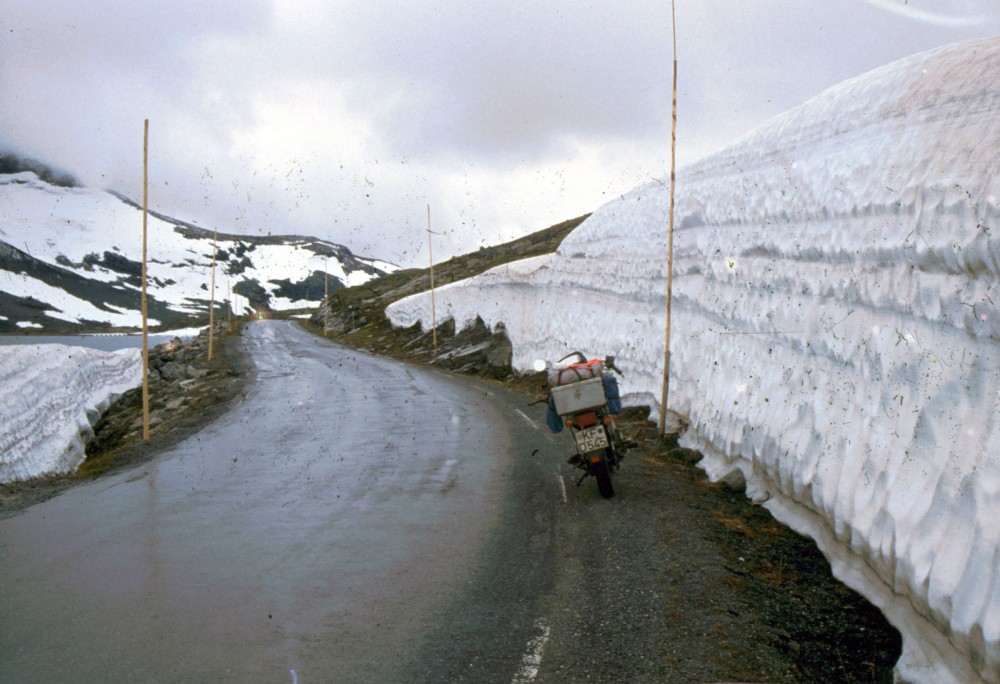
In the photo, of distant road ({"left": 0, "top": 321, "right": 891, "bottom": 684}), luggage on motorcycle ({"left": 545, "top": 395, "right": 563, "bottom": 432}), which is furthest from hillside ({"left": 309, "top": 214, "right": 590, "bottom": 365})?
luggage on motorcycle ({"left": 545, "top": 395, "right": 563, "bottom": 432})

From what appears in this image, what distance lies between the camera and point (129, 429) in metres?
21.7

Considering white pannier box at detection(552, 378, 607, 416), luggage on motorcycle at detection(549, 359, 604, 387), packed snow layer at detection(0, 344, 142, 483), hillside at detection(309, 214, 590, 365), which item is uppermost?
hillside at detection(309, 214, 590, 365)

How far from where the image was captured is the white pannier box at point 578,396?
8922 mm

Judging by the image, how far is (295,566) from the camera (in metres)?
6.40

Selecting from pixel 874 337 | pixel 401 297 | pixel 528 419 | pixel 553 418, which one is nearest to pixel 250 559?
pixel 553 418

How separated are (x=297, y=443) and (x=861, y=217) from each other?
10.2m

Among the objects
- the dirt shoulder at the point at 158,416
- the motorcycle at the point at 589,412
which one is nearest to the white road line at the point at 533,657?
the motorcycle at the point at 589,412

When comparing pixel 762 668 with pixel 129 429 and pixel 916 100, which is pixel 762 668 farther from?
pixel 129 429

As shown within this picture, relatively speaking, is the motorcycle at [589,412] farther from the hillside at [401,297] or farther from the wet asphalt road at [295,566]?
the hillside at [401,297]

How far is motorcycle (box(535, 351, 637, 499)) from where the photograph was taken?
891 cm

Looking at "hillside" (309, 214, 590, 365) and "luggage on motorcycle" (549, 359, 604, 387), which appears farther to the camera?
"hillside" (309, 214, 590, 365)

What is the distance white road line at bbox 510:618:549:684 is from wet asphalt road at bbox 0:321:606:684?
17 millimetres

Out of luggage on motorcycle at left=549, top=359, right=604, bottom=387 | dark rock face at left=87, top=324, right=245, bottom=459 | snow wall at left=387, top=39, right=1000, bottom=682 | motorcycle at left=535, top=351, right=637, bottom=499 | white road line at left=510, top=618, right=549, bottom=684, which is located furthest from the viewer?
dark rock face at left=87, top=324, right=245, bottom=459

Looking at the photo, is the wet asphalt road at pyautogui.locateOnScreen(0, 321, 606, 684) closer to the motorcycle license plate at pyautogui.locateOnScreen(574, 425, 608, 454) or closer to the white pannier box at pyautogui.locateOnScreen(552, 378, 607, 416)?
the motorcycle license plate at pyautogui.locateOnScreen(574, 425, 608, 454)
